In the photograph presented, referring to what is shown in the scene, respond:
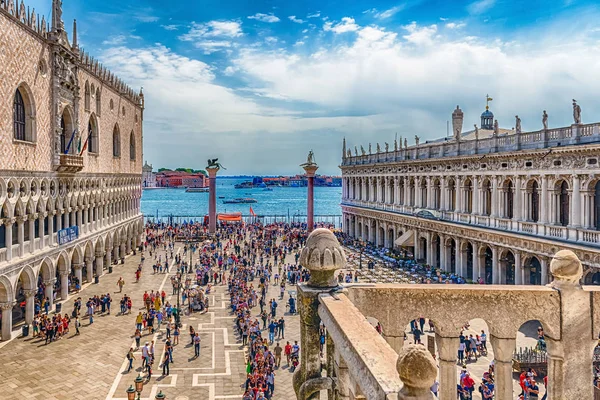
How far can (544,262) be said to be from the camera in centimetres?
2492

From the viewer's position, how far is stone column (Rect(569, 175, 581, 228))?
76.5 feet

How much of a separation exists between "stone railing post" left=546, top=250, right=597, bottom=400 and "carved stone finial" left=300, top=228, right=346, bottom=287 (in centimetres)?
268

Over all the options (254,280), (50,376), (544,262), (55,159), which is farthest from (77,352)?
(544,262)

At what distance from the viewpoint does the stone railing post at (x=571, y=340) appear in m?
5.88

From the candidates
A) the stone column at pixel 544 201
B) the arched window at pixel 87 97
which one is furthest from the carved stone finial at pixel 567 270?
the arched window at pixel 87 97

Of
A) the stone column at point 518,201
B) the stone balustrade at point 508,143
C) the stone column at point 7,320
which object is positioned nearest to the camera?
the stone column at point 7,320

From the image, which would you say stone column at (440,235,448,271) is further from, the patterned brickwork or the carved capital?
the carved capital

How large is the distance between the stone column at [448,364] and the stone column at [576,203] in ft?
67.4

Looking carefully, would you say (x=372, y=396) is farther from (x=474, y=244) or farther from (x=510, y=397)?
(x=474, y=244)

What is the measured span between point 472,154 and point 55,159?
24506 millimetres

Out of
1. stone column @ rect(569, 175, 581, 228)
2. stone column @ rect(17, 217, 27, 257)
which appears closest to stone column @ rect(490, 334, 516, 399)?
stone column @ rect(569, 175, 581, 228)

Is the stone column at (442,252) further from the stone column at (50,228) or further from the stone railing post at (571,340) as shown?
the stone railing post at (571,340)

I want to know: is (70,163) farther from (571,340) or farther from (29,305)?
(571,340)

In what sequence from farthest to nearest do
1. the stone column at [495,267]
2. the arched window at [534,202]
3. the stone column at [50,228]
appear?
the stone column at [495,267] → the arched window at [534,202] → the stone column at [50,228]
